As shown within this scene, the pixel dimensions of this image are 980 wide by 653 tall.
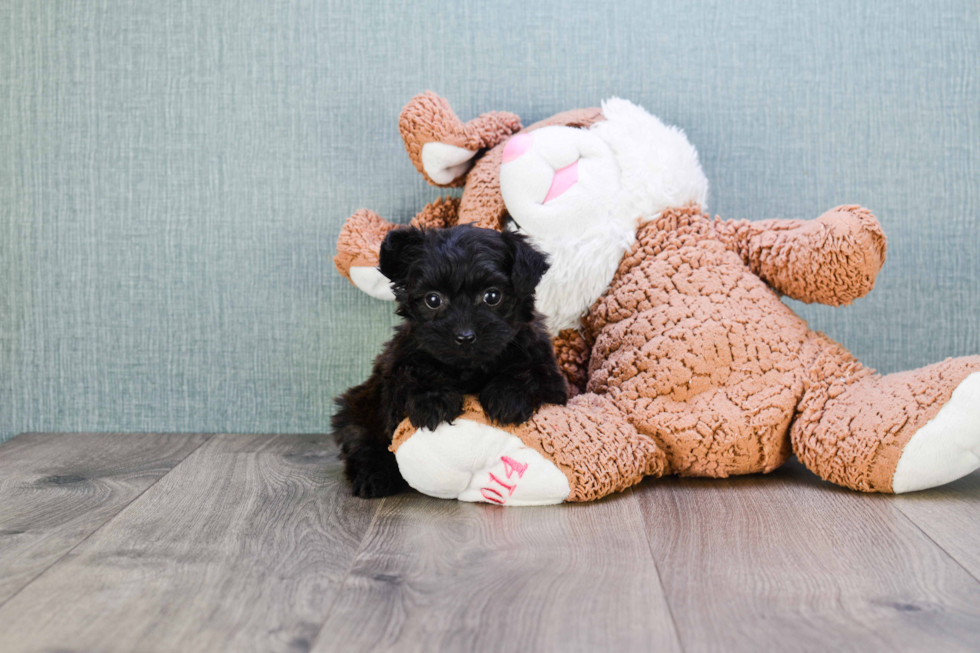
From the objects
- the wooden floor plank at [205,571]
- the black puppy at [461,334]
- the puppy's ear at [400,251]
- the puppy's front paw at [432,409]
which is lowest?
the wooden floor plank at [205,571]

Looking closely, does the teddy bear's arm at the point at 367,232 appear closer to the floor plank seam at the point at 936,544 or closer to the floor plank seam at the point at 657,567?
the floor plank seam at the point at 657,567

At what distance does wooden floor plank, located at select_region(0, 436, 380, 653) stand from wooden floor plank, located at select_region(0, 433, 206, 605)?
4 centimetres

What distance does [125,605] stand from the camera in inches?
40.0

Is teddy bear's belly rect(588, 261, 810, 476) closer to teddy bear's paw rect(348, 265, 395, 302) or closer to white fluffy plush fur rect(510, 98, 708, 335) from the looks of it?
white fluffy plush fur rect(510, 98, 708, 335)

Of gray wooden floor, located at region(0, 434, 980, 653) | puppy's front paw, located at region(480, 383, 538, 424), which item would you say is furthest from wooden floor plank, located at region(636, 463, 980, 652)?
puppy's front paw, located at region(480, 383, 538, 424)

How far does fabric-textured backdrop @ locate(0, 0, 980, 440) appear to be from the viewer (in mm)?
1937

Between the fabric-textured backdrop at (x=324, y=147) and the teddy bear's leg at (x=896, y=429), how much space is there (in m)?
0.57

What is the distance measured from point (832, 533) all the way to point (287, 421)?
1365mm

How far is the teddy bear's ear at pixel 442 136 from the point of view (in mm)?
1700

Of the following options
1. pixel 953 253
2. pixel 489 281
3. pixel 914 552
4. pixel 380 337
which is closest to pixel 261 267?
pixel 380 337

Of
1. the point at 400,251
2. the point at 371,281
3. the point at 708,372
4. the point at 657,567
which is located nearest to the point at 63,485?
the point at 371,281

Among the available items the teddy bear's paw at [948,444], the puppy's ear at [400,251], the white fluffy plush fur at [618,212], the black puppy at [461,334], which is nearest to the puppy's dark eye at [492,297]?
the black puppy at [461,334]

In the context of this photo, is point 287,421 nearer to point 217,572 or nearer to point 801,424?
point 217,572

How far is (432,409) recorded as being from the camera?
1.34m
